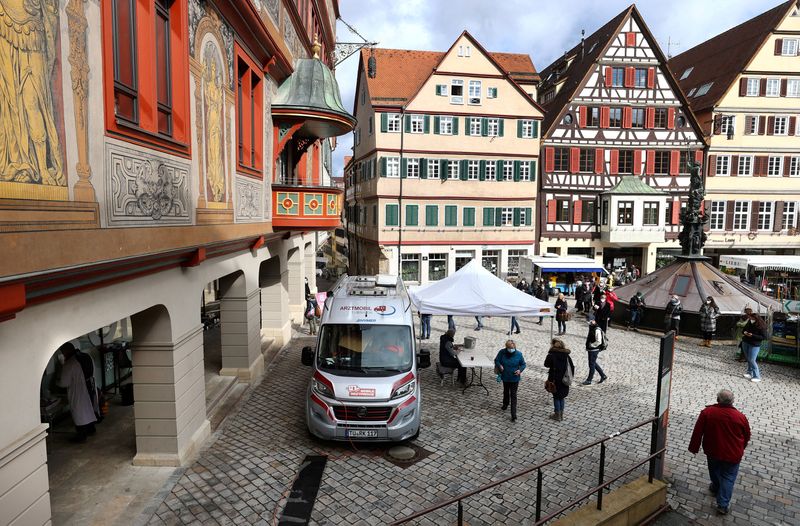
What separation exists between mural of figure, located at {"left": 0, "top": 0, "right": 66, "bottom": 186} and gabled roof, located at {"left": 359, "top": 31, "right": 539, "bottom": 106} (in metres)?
26.3

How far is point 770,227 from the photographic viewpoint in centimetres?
3472

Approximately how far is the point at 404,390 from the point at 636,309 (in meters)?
13.9

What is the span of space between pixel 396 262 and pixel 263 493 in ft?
77.3

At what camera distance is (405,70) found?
32.5m

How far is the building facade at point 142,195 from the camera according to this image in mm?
4238

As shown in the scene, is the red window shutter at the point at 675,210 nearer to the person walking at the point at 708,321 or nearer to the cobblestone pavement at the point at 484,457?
the person walking at the point at 708,321

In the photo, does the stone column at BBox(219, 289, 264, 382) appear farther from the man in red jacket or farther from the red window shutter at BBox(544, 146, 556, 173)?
the red window shutter at BBox(544, 146, 556, 173)

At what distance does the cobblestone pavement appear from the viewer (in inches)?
272

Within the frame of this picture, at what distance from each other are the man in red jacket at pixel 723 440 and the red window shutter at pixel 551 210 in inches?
1074

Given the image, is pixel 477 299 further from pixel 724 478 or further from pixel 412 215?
pixel 412 215

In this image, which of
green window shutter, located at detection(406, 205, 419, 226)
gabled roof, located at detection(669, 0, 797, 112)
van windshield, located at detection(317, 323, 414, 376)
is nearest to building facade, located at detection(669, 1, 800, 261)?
gabled roof, located at detection(669, 0, 797, 112)

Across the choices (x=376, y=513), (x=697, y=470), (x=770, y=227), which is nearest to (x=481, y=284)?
(x=697, y=470)

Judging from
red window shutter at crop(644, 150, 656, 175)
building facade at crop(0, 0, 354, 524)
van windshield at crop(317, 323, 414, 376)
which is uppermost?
red window shutter at crop(644, 150, 656, 175)

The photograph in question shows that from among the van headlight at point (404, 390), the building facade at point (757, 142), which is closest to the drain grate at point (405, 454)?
the van headlight at point (404, 390)
